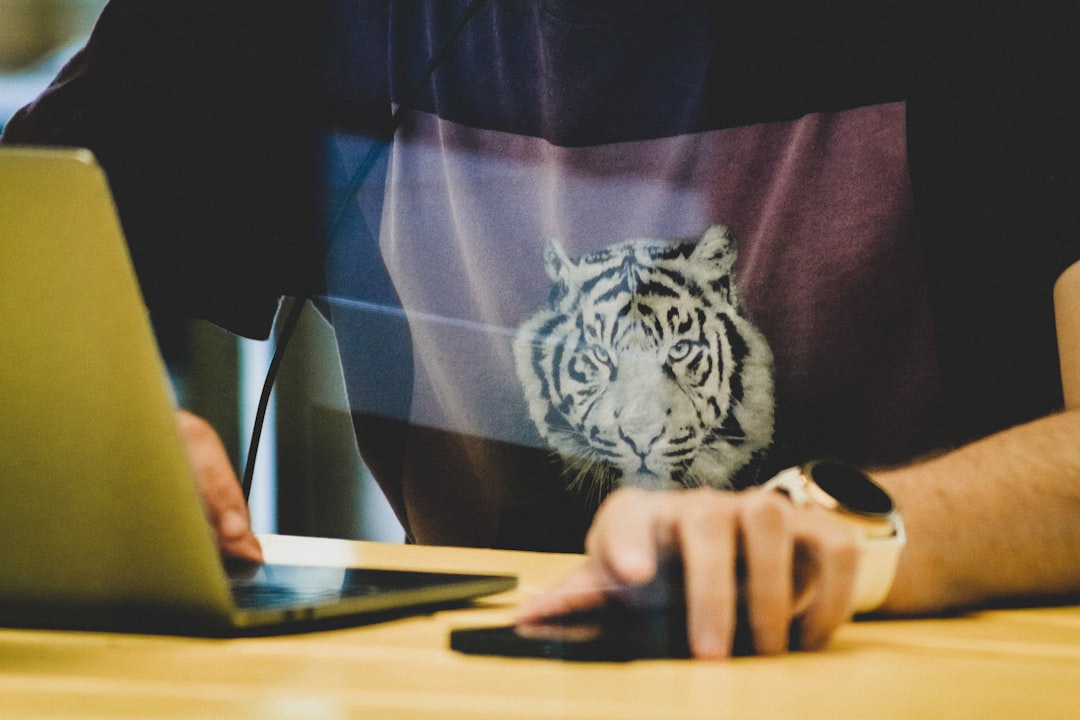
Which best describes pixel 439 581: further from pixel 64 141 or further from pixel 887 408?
→ pixel 64 141

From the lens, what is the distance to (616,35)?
1052mm

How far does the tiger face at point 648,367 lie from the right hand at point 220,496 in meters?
0.50

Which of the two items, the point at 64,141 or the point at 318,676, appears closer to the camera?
the point at 318,676

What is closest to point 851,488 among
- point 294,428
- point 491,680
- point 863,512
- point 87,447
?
point 863,512

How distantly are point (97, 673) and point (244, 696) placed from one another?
0.24 feet

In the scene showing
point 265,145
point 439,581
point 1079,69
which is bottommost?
point 439,581

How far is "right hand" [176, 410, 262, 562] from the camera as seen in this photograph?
0.56m

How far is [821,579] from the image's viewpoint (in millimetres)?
399

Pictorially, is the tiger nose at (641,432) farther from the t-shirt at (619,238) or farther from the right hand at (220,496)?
the right hand at (220,496)

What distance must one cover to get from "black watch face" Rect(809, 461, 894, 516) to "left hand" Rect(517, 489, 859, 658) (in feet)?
0.14

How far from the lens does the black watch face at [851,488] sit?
0.46 metres

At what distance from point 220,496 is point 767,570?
0.36 m

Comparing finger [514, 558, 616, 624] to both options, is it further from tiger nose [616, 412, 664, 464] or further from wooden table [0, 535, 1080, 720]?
tiger nose [616, 412, 664, 464]

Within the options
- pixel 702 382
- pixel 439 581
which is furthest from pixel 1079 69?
pixel 439 581
